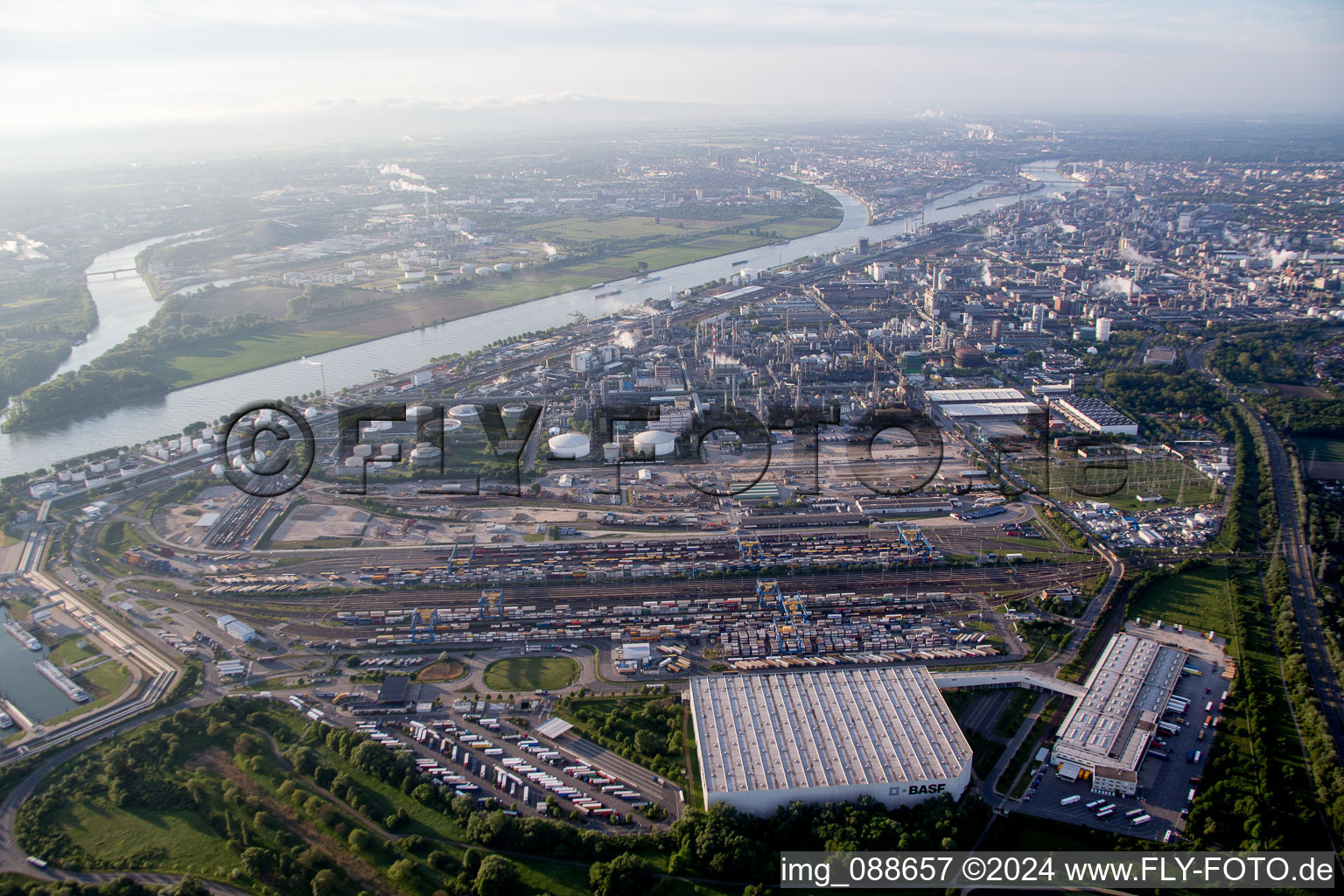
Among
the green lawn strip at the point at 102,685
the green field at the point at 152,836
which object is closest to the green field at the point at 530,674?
the green field at the point at 152,836

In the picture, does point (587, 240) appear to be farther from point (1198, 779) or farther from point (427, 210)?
point (1198, 779)

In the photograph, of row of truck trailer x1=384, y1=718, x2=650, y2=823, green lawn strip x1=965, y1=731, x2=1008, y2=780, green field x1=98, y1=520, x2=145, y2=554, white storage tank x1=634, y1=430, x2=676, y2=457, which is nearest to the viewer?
row of truck trailer x1=384, y1=718, x2=650, y2=823

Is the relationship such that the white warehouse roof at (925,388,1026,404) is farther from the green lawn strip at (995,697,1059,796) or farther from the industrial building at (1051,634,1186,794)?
the green lawn strip at (995,697,1059,796)

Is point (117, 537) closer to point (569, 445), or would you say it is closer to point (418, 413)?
A: point (418, 413)

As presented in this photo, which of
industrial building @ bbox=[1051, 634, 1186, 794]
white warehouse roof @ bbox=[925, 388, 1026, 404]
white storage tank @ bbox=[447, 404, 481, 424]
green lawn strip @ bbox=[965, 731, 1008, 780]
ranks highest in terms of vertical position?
white warehouse roof @ bbox=[925, 388, 1026, 404]

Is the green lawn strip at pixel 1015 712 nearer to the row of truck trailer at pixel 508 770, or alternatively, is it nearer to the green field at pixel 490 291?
the row of truck trailer at pixel 508 770

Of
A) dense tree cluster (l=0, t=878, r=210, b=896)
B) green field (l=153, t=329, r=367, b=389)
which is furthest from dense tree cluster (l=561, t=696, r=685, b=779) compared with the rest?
green field (l=153, t=329, r=367, b=389)

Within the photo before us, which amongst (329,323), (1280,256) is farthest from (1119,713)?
(1280,256)

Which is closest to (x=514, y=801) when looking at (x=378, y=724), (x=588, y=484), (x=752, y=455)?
(x=378, y=724)
